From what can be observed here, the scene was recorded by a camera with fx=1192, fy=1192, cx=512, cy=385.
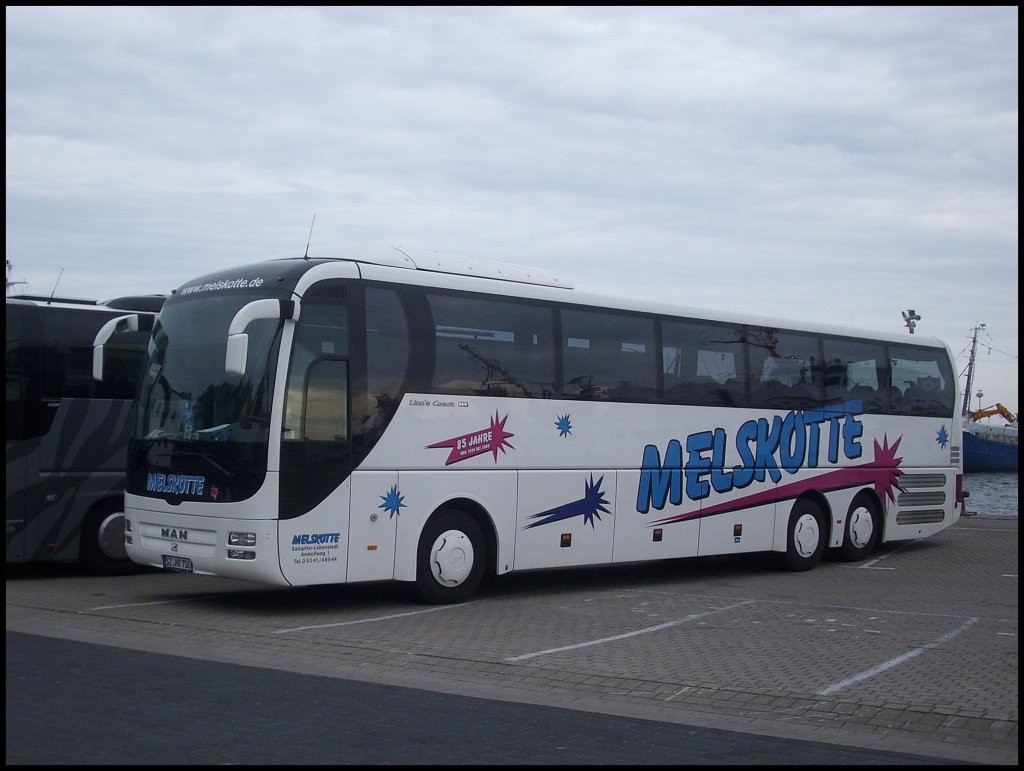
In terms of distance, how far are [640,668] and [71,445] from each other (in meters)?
8.63

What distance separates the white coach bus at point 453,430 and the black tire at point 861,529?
855 mm

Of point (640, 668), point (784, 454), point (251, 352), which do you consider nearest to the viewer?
point (640, 668)

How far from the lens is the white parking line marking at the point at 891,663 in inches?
353

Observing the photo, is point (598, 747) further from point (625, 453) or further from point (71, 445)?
point (71, 445)

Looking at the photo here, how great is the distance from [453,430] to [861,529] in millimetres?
8683

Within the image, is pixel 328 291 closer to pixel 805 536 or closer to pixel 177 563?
pixel 177 563

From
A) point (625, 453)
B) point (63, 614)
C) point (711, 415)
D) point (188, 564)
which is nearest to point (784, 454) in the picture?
point (711, 415)

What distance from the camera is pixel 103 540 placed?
15.3 m

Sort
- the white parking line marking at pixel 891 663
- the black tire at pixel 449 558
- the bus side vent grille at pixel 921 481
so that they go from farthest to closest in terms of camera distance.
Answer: the bus side vent grille at pixel 921 481, the black tire at pixel 449 558, the white parking line marking at pixel 891 663

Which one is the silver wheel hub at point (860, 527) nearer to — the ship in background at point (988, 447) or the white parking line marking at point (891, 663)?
the white parking line marking at point (891, 663)

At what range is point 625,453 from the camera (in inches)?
594

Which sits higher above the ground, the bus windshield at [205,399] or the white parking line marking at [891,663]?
the bus windshield at [205,399]

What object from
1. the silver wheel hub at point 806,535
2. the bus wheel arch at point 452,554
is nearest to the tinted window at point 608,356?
the bus wheel arch at point 452,554

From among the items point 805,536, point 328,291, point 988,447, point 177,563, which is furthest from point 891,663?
point 988,447
